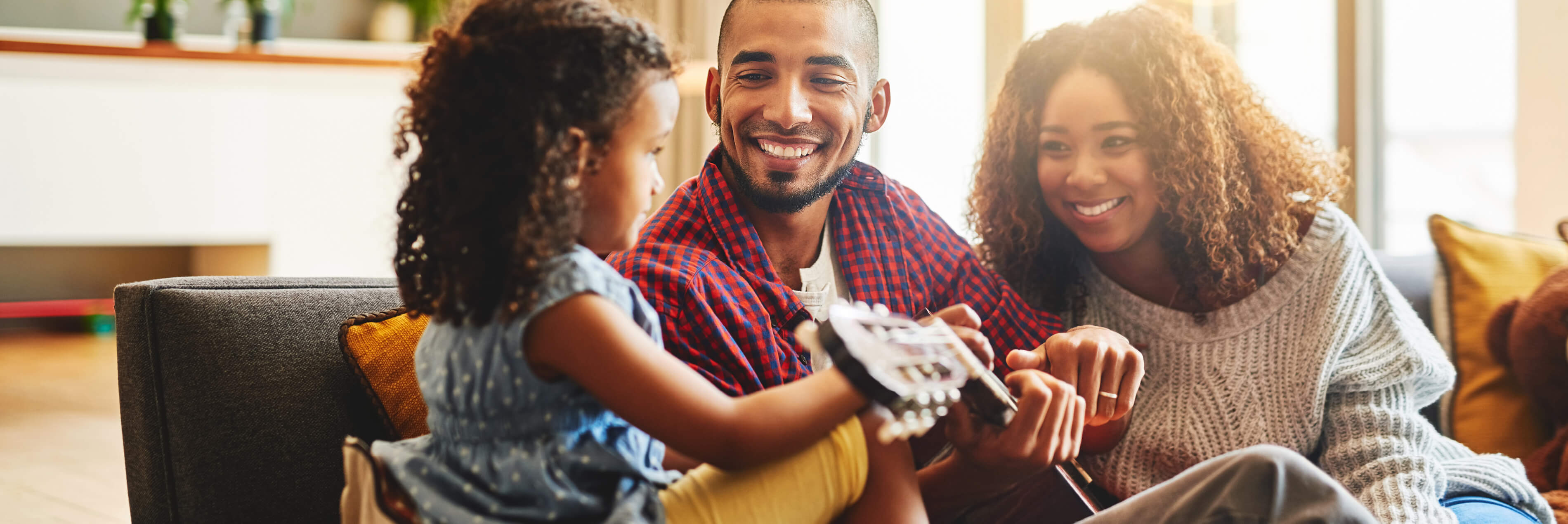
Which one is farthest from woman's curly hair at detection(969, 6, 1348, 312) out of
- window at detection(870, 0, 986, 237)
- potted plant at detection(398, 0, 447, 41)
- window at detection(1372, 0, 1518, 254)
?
potted plant at detection(398, 0, 447, 41)

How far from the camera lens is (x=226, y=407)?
4.20ft

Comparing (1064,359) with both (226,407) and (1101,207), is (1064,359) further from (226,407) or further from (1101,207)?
(226,407)

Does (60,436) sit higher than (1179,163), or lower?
lower

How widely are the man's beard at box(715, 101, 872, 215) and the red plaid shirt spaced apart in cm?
3

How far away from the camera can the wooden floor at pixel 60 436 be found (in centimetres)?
238

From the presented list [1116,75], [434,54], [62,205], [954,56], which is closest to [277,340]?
[434,54]

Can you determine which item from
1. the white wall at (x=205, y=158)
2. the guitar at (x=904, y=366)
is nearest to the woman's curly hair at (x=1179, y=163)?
the guitar at (x=904, y=366)

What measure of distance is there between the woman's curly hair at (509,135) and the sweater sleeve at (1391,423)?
100 cm

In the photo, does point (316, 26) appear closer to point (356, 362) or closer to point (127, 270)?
point (127, 270)

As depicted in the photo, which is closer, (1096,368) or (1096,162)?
(1096,368)

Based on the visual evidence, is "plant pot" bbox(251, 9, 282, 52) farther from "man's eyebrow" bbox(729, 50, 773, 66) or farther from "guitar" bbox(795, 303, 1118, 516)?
"guitar" bbox(795, 303, 1118, 516)

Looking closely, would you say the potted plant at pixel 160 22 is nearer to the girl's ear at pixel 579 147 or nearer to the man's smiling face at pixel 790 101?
the man's smiling face at pixel 790 101

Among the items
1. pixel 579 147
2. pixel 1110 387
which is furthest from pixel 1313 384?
pixel 579 147

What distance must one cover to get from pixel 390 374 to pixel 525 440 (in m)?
0.49
